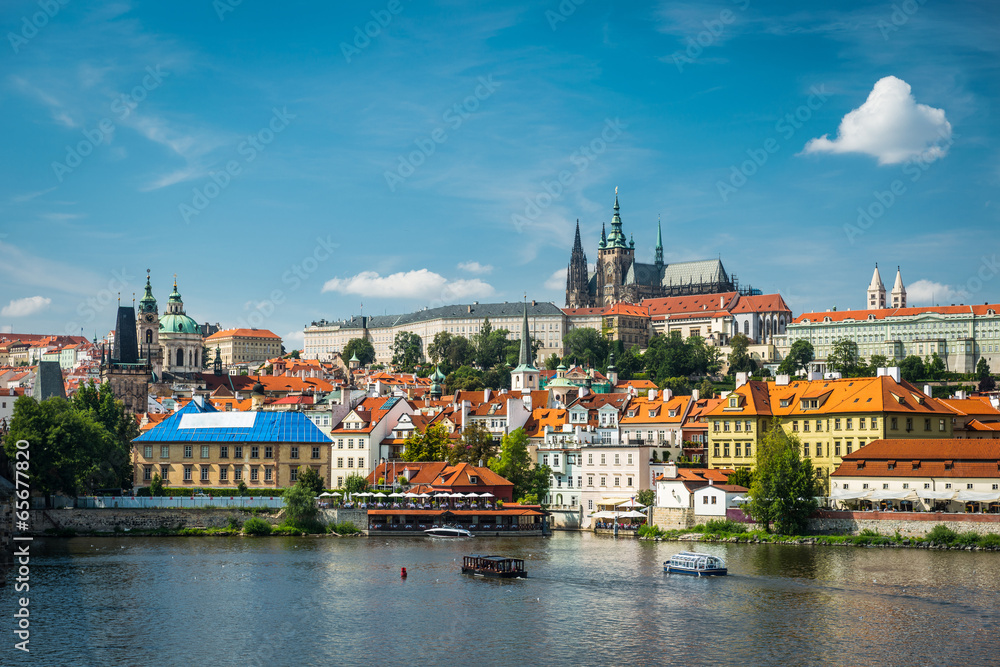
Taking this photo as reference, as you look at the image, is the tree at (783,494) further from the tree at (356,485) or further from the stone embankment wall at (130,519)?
the stone embankment wall at (130,519)

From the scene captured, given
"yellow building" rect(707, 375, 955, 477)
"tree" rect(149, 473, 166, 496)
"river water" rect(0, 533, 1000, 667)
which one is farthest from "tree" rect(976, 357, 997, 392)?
"tree" rect(149, 473, 166, 496)

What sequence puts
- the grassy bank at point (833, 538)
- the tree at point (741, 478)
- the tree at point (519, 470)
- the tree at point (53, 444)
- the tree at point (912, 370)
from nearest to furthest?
1. the grassy bank at point (833, 538)
2. the tree at point (53, 444)
3. the tree at point (741, 478)
4. the tree at point (519, 470)
5. the tree at point (912, 370)

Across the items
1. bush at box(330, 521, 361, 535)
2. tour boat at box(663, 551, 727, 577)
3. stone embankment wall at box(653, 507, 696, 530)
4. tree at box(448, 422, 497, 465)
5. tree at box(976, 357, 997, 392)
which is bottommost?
tour boat at box(663, 551, 727, 577)

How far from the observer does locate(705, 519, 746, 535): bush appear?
68.1 metres

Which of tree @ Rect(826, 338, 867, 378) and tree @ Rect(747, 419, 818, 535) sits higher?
tree @ Rect(826, 338, 867, 378)

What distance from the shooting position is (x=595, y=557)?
59.8m

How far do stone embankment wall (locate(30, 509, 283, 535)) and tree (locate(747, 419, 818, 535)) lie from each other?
27511 millimetres

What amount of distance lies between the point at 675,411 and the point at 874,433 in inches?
633

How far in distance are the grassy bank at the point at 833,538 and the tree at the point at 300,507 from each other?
19175mm

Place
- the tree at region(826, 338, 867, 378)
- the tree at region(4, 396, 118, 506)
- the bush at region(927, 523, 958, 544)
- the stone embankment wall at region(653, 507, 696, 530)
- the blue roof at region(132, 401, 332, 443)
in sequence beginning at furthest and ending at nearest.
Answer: the tree at region(826, 338, 867, 378), the blue roof at region(132, 401, 332, 443), the stone embankment wall at region(653, 507, 696, 530), the tree at region(4, 396, 118, 506), the bush at region(927, 523, 958, 544)

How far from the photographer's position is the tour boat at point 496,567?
52.4 m

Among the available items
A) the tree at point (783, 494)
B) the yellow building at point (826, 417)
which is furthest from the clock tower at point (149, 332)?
the tree at point (783, 494)

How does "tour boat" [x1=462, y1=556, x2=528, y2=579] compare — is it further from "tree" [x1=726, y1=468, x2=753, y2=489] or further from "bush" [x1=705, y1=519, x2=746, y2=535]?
"tree" [x1=726, y1=468, x2=753, y2=489]

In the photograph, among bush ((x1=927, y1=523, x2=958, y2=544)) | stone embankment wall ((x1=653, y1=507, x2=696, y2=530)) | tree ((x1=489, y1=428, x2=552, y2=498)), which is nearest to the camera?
bush ((x1=927, y1=523, x2=958, y2=544))
